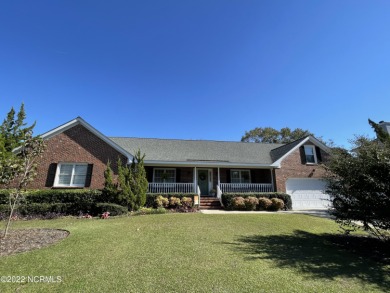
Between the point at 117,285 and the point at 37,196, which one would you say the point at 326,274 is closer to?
the point at 117,285

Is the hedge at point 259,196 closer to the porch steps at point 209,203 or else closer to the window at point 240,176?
the porch steps at point 209,203

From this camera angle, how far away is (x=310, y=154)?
19.6 metres

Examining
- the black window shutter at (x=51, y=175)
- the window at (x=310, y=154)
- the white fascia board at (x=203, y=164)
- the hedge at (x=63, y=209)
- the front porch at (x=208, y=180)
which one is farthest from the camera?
the window at (x=310, y=154)

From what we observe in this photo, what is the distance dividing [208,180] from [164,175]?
3970 mm

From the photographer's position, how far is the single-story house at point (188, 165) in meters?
15.0

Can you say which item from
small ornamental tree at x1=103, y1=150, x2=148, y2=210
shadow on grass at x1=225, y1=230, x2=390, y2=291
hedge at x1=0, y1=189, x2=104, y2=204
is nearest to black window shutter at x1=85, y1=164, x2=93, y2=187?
hedge at x1=0, y1=189, x2=104, y2=204

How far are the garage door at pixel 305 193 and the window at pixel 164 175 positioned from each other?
9897 millimetres

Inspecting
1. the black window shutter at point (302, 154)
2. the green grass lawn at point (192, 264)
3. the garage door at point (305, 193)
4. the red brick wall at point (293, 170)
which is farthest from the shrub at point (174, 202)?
the black window shutter at point (302, 154)

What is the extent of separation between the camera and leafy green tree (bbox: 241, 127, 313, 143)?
1662 inches

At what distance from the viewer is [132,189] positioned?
1323 cm

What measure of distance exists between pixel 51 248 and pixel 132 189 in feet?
23.9

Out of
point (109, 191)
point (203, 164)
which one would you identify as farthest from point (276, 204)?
point (109, 191)

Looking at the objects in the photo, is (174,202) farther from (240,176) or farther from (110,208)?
(240,176)

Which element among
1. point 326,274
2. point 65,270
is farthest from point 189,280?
point 326,274
